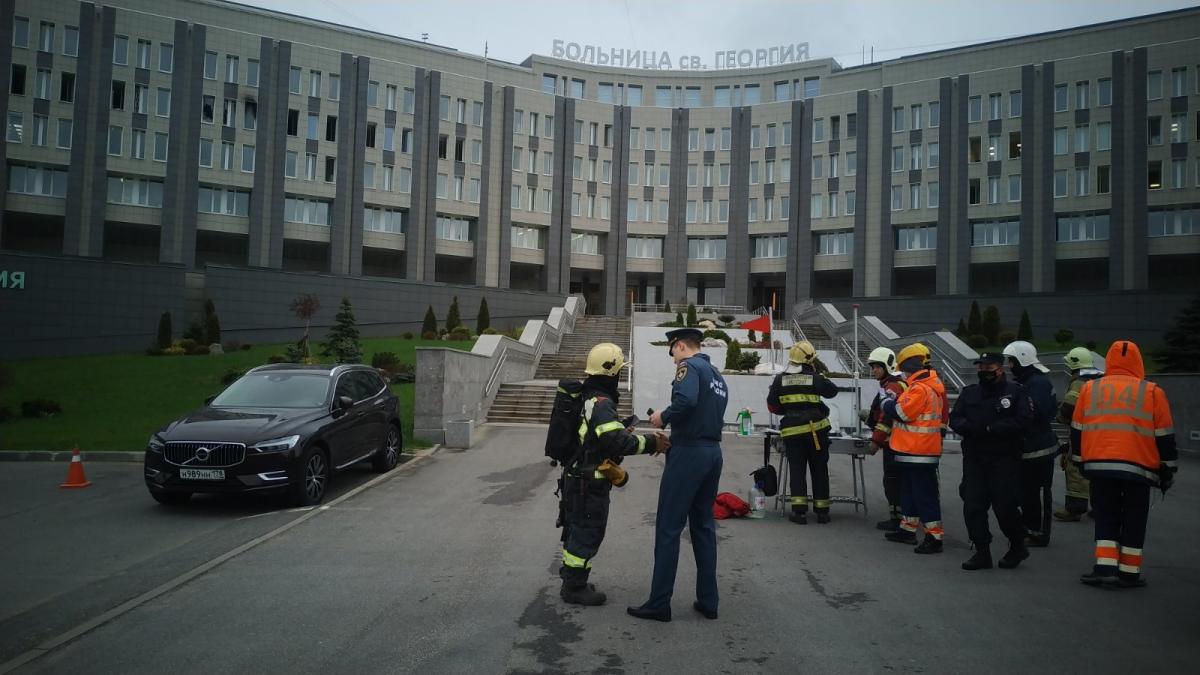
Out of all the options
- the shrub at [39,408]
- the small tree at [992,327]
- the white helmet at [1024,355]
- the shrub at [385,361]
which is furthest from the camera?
the small tree at [992,327]

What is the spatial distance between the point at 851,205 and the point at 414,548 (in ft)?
164

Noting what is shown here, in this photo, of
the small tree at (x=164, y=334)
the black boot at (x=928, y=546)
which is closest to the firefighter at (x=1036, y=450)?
the black boot at (x=928, y=546)

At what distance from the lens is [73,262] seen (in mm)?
36938

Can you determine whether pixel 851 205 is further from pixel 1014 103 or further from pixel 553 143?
pixel 553 143

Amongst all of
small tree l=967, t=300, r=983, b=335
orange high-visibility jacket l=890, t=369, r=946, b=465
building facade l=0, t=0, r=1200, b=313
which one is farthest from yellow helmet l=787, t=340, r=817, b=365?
building facade l=0, t=0, r=1200, b=313

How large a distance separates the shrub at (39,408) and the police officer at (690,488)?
65.2 ft

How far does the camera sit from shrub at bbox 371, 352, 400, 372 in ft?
88.9

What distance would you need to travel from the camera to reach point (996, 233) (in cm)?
4866

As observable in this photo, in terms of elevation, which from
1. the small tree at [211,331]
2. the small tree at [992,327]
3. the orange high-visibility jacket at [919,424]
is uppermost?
the small tree at [992,327]

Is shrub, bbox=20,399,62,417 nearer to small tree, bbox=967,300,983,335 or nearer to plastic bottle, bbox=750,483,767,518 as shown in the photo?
plastic bottle, bbox=750,483,767,518

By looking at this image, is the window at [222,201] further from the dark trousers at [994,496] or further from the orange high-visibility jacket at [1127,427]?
the orange high-visibility jacket at [1127,427]

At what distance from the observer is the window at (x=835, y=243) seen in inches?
2092

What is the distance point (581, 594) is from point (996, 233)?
5025 centimetres

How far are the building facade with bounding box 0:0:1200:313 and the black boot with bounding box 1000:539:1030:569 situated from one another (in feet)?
139
